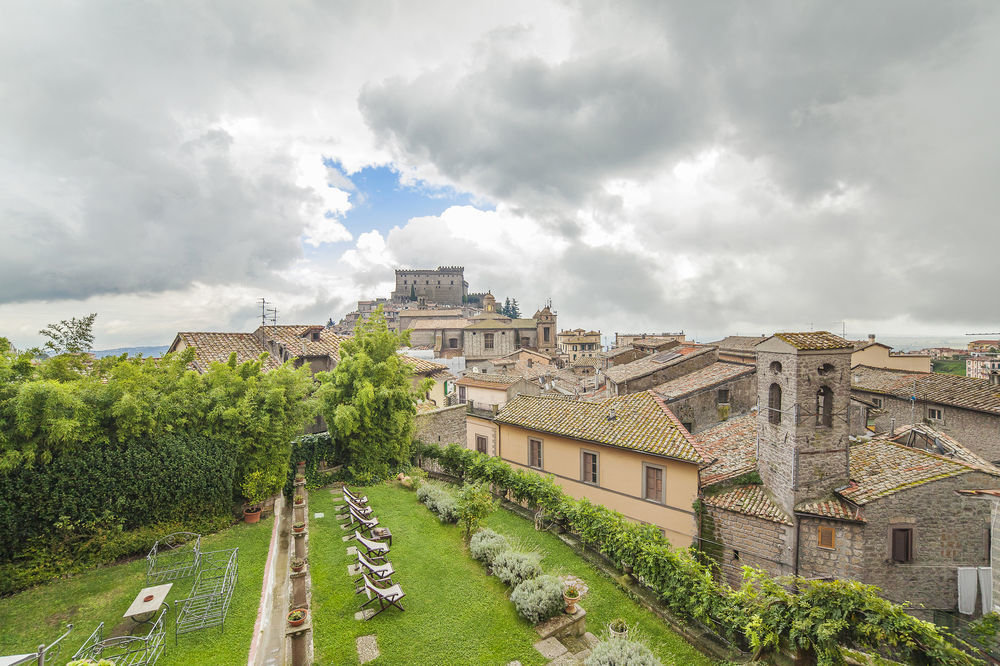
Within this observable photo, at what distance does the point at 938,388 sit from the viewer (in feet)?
78.3

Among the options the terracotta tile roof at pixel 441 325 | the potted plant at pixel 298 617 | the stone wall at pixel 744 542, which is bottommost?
the stone wall at pixel 744 542

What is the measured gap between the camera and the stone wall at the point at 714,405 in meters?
20.2

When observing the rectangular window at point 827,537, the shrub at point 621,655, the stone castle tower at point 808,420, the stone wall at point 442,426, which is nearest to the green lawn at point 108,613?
the shrub at point 621,655

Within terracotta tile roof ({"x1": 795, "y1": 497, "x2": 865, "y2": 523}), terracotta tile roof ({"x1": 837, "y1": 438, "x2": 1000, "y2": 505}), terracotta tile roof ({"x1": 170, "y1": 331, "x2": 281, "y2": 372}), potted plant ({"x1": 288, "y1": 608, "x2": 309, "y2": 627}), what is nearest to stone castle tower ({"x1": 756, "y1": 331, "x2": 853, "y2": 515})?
terracotta tile roof ({"x1": 795, "y1": 497, "x2": 865, "y2": 523})

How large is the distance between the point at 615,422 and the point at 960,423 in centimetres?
1996

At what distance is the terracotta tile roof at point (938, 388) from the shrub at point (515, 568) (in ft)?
82.2

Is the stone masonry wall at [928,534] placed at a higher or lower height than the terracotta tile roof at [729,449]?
lower

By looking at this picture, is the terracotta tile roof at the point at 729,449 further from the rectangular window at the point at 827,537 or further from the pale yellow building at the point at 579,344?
the pale yellow building at the point at 579,344

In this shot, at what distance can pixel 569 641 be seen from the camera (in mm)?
8008

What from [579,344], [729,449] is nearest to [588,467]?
[729,449]

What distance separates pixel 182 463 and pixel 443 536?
6.95 m

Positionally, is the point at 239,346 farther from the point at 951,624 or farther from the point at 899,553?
the point at 951,624

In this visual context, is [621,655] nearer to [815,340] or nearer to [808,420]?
[808,420]

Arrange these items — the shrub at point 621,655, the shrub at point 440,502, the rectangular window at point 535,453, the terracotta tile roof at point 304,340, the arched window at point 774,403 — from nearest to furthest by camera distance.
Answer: the shrub at point 621,655, the shrub at point 440,502, the arched window at point 774,403, the rectangular window at point 535,453, the terracotta tile roof at point 304,340
